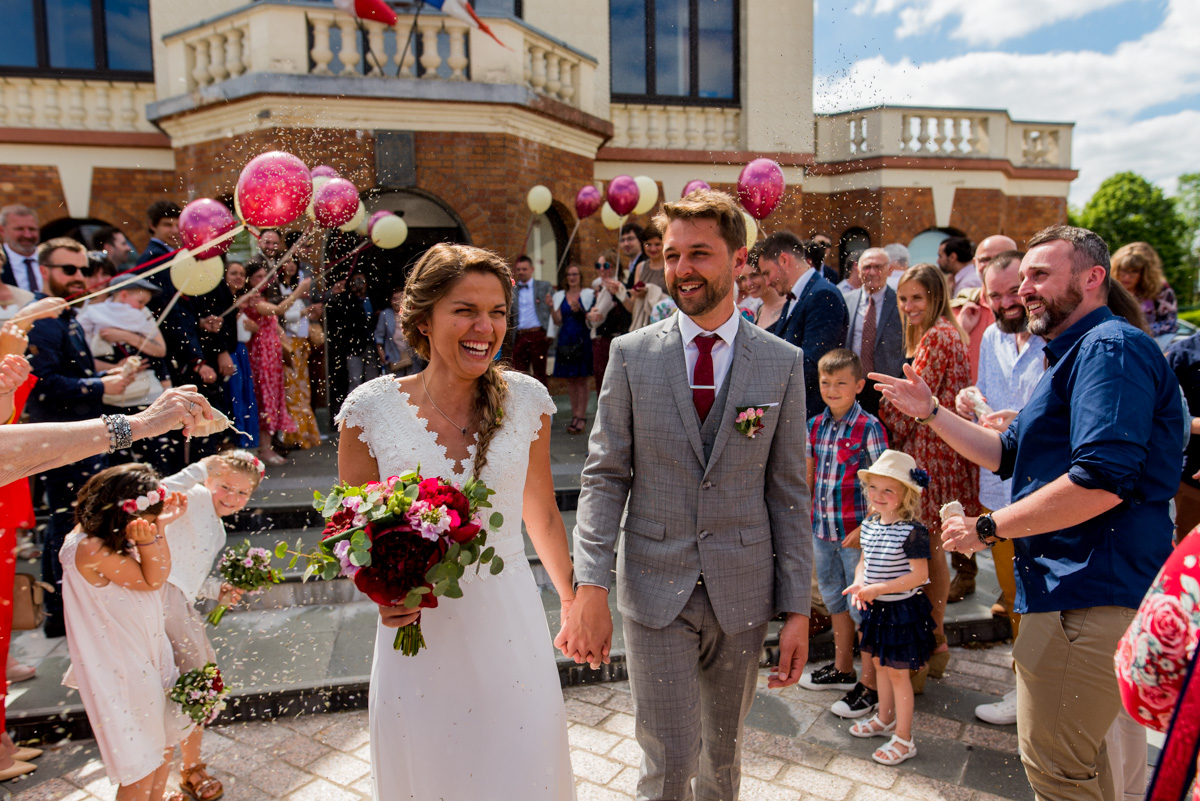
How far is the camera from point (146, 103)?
11320 mm

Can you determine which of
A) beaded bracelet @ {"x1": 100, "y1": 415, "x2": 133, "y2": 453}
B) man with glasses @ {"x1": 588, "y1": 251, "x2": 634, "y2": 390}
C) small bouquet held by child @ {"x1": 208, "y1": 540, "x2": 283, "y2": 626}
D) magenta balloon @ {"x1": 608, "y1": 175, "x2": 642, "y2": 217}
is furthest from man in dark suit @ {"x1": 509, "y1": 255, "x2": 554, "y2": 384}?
beaded bracelet @ {"x1": 100, "y1": 415, "x2": 133, "y2": 453}

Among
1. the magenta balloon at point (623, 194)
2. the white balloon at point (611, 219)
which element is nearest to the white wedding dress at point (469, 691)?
the magenta balloon at point (623, 194)

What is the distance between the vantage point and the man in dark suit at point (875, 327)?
5.25 m

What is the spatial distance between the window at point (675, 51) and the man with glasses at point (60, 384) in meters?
10.3

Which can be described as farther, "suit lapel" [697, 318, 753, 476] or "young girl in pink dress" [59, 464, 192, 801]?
"young girl in pink dress" [59, 464, 192, 801]

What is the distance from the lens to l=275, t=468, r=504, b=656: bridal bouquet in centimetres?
197

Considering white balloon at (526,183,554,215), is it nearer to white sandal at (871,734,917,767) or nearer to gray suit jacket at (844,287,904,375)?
gray suit jacket at (844,287,904,375)

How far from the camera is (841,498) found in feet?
13.7

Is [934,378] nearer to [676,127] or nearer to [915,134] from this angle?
[676,127]

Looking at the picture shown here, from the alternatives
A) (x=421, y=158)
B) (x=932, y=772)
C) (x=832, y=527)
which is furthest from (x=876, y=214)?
(x=932, y=772)

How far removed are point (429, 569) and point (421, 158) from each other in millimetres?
9422

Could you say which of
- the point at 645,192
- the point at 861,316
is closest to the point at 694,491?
the point at 861,316

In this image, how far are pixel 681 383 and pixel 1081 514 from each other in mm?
1227

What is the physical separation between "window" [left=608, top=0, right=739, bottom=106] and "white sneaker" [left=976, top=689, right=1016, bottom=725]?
38.0 ft
